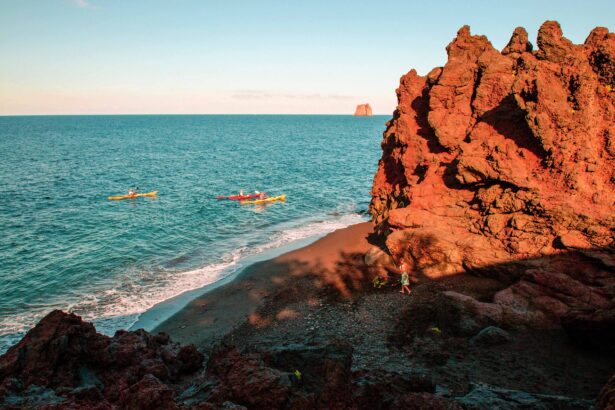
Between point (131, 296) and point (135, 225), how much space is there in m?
16.0

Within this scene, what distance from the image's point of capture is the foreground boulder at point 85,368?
879 centimetres

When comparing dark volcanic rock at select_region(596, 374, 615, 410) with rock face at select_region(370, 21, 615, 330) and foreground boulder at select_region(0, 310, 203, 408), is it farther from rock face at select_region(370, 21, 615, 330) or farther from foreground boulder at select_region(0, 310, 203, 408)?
foreground boulder at select_region(0, 310, 203, 408)

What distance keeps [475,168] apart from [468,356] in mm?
10983

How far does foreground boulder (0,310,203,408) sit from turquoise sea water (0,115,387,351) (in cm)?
919

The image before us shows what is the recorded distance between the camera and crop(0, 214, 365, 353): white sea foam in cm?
2069

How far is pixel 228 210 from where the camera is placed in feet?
147

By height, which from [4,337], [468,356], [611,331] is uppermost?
[611,331]

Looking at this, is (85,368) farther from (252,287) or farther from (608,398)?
(252,287)

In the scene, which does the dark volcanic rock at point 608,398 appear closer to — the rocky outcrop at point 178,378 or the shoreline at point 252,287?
the rocky outcrop at point 178,378

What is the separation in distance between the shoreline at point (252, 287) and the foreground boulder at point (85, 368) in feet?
16.5

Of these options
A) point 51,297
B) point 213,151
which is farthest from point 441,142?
point 213,151

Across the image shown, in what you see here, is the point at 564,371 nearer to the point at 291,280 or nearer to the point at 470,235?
the point at 470,235

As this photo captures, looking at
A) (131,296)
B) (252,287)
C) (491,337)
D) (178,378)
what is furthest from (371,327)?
(131,296)

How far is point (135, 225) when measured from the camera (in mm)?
38406
